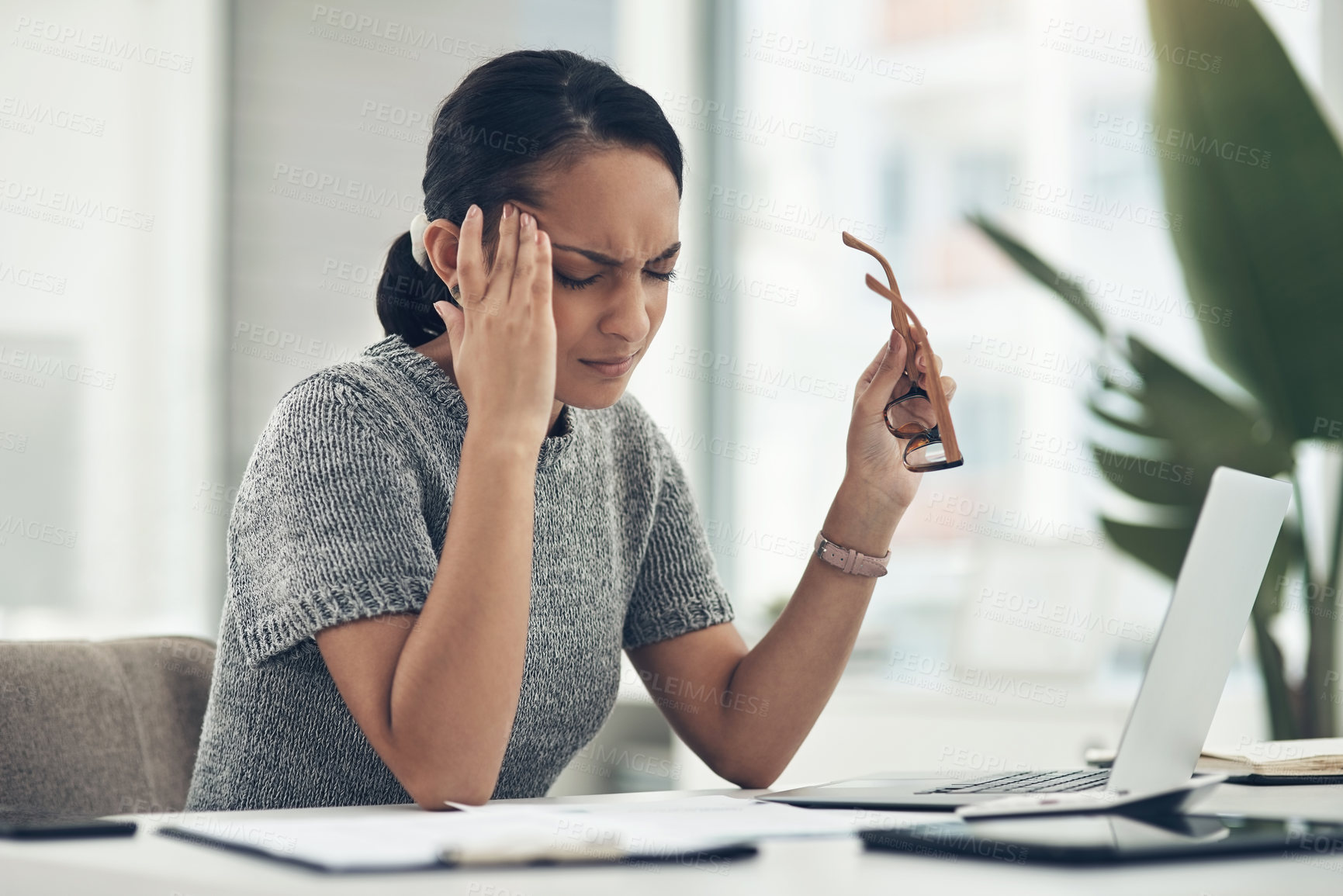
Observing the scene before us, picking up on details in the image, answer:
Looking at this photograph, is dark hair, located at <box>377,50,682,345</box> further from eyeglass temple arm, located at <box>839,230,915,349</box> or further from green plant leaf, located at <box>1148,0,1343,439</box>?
green plant leaf, located at <box>1148,0,1343,439</box>

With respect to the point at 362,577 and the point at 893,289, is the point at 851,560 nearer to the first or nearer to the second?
the point at 893,289

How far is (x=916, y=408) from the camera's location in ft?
3.59

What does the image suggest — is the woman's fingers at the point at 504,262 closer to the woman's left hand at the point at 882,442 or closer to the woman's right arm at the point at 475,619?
the woman's right arm at the point at 475,619

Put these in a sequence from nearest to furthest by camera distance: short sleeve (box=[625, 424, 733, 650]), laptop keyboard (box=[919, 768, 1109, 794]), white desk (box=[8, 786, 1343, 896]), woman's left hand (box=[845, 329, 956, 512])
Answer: white desk (box=[8, 786, 1343, 896]) < laptop keyboard (box=[919, 768, 1109, 794]) < woman's left hand (box=[845, 329, 956, 512]) < short sleeve (box=[625, 424, 733, 650])

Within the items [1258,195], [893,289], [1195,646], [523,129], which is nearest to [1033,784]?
[1195,646]

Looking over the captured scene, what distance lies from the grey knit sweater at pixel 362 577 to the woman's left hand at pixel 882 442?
0.24 m

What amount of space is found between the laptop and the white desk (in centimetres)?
14

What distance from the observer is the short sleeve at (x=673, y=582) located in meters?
1.22

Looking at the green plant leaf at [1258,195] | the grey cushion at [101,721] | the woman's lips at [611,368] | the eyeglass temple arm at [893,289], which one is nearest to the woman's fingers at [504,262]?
the woman's lips at [611,368]

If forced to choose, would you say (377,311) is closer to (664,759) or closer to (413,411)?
(413,411)

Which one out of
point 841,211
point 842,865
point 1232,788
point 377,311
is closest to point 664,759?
point 841,211

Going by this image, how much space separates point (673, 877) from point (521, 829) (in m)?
0.15

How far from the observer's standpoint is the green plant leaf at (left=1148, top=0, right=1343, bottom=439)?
63.1 inches

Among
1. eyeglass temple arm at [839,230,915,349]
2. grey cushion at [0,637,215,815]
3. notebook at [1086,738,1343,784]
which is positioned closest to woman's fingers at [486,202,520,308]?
eyeglass temple arm at [839,230,915,349]
